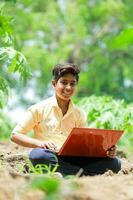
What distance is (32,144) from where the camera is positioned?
14.6ft

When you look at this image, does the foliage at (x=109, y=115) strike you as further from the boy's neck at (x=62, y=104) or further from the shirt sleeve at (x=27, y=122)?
the shirt sleeve at (x=27, y=122)

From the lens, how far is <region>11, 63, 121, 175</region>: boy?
4.50m

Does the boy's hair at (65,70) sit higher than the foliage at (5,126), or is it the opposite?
the boy's hair at (65,70)

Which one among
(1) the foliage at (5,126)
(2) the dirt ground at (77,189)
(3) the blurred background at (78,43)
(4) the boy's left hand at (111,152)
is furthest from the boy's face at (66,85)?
(3) the blurred background at (78,43)

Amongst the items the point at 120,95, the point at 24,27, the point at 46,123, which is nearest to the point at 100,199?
the point at 46,123

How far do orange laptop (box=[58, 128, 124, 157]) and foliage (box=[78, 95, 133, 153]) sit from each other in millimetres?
2326

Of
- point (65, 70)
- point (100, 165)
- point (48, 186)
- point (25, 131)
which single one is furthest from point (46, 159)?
point (48, 186)

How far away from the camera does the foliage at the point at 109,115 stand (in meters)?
6.98

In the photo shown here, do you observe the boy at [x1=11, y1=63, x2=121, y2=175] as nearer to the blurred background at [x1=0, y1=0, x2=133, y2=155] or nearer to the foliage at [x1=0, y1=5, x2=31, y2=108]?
the foliage at [x1=0, y1=5, x2=31, y2=108]

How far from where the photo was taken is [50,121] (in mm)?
4707

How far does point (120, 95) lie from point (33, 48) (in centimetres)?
327

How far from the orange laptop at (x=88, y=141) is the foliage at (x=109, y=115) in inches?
91.6

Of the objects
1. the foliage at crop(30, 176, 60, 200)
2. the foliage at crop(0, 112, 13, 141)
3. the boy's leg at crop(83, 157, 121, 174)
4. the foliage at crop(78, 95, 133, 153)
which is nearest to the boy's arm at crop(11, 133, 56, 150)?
the boy's leg at crop(83, 157, 121, 174)

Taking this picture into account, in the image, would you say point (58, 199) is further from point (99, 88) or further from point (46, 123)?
point (99, 88)
